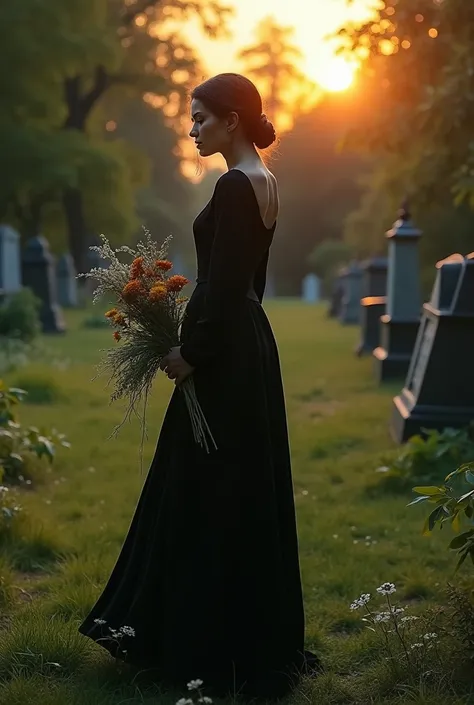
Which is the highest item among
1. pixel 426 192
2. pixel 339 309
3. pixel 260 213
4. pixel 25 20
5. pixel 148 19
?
pixel 148 19

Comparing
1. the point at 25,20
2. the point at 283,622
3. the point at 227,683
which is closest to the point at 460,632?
the point at 283,622

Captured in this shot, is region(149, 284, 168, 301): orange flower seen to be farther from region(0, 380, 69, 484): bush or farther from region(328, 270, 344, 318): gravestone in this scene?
region(328, 270, 344, 318): gravestone

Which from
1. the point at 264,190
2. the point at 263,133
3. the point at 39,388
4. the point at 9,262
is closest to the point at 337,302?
the point at 9,262

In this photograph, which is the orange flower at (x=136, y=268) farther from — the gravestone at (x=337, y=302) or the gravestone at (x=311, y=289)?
the gravestone at (x=311, y=289)

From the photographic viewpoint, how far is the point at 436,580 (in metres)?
4.30

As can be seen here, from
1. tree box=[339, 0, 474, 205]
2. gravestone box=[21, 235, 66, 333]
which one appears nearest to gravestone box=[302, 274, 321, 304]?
gravestone box=[21, 235, 66, 333]

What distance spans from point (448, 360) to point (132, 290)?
181 inches

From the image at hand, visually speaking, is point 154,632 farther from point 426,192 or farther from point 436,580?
point 426,192

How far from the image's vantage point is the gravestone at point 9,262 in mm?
17797

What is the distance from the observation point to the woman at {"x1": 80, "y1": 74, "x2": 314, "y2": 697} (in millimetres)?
2949

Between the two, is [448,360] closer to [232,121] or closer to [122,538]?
[122,538]

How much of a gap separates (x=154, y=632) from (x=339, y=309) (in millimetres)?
24105

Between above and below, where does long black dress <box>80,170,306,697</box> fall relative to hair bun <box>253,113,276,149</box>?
below

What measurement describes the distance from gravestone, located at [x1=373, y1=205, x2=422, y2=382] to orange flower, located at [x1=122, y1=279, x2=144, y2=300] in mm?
8912
